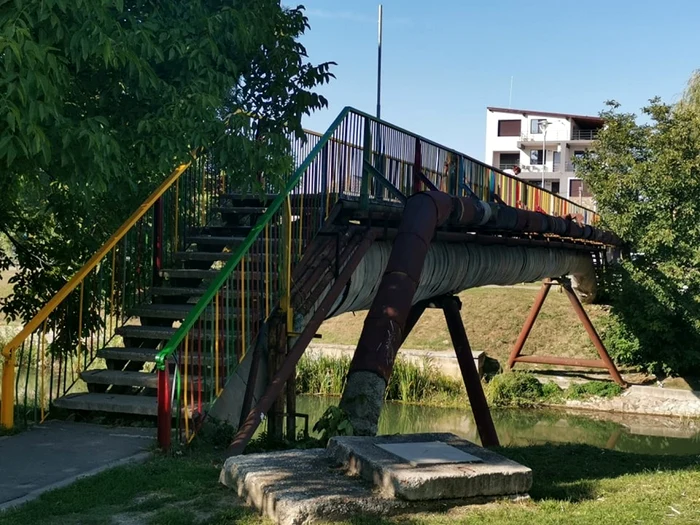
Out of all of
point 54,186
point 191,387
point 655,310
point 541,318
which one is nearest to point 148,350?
point 191,387

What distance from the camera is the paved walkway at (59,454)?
5328mm

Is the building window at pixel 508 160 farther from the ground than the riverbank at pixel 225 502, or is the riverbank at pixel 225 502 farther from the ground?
the building window at pixel 508 160

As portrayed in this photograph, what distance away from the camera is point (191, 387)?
645cm

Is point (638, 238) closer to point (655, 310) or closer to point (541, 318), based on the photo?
point (655, 310)

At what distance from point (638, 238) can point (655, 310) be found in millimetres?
2053

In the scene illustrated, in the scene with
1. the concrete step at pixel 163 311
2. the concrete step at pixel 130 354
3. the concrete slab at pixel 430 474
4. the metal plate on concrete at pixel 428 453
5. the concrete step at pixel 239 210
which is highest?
the concrete step at pixel 239 210

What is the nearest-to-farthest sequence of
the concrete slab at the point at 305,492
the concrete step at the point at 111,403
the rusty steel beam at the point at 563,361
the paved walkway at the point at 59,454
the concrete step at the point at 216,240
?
the concrete slab at the point at 305,492 → the paved walkway at the point at 59,454 → the concrete step at the point at 111,403 → the concrete step at the point at 216,240 → the rusty steel beam at the point at 563,361

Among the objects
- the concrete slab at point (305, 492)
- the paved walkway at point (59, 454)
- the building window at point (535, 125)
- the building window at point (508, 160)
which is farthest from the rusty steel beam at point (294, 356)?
the building window at point (508, 160)

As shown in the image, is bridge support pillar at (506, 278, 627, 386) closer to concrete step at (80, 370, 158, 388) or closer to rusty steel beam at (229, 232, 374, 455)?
rusty steel beam at (229, 232, 374, 455)

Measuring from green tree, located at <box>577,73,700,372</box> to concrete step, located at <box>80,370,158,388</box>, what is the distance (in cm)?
1696

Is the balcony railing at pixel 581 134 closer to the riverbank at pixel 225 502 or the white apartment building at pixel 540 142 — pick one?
the white apartment building at pixel 540 142

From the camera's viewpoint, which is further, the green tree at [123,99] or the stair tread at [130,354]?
the stair tread at [130,354]

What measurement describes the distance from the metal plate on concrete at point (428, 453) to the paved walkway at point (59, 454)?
200 cm

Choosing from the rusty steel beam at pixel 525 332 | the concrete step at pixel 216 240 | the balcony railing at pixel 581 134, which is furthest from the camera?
the balcony railing at pixel 581 134
